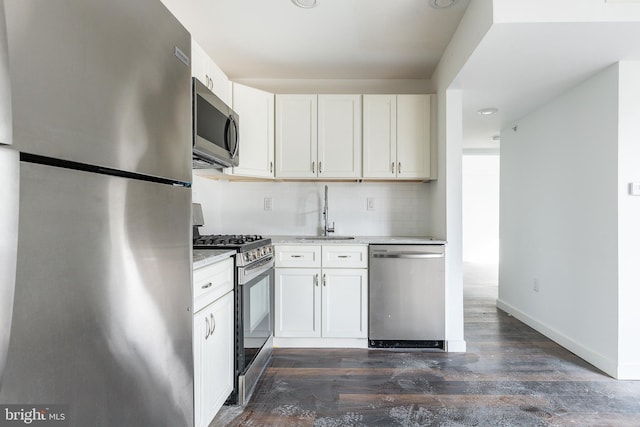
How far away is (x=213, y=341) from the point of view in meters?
1.64

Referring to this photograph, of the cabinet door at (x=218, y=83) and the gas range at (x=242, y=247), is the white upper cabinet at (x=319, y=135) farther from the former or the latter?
the gas range at (x=242, y=247)

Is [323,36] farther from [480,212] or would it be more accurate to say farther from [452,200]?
[480,212]

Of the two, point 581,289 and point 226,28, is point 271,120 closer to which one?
point 226,28

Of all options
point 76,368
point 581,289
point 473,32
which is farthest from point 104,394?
point 581,289

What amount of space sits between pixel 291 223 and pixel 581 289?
8.60 feet

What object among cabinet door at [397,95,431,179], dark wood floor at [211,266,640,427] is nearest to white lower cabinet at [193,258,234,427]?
dark wood floor at [211,266,640,427]

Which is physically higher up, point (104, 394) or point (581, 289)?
point (104, 394)

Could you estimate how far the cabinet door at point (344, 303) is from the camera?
2.77 metres

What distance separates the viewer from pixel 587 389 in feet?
6.84

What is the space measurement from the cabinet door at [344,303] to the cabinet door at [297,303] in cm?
7

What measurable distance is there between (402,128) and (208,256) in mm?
2225

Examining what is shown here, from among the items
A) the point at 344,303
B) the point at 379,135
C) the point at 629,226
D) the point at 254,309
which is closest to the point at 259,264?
the point at 254,309

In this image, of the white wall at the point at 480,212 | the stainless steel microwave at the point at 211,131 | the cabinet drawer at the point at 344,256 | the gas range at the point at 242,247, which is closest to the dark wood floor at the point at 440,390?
the cabinet drawer at the point at 344,256

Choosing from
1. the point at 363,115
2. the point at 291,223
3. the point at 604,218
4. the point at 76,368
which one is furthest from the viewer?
the point at 291,223
